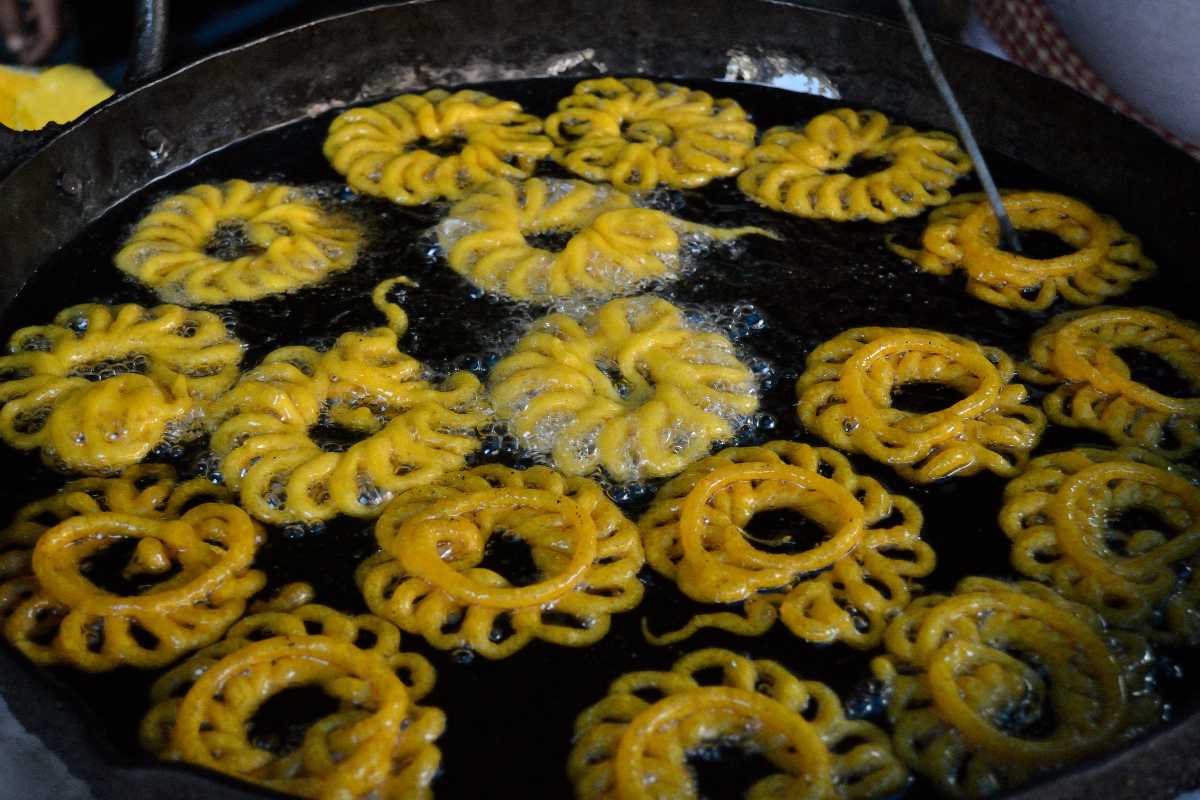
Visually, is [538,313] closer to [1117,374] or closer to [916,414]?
[916,414]

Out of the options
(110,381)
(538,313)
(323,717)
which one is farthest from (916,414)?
(110,381)

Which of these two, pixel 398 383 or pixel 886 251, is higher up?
pixel 886 251

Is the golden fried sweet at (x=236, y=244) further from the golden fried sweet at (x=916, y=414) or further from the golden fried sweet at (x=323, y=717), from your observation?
the golden fried sweet at (x=916, y=414)

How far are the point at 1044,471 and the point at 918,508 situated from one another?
1.00 ft

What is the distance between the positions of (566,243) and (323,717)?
1584mm

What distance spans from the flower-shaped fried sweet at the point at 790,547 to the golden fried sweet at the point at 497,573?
12 cm

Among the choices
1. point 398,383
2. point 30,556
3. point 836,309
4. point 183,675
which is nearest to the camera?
point 183,675

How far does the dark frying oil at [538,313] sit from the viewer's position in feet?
7.27

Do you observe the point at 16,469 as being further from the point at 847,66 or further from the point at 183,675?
the point at 847,66

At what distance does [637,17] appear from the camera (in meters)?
3.98

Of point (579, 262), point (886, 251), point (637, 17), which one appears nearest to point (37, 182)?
point (579, 262)

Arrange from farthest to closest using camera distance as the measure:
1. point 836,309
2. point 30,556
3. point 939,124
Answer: point 939,124, point 836,309, point 30,556

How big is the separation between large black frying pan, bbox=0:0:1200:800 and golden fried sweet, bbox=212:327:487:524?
0.27 meters

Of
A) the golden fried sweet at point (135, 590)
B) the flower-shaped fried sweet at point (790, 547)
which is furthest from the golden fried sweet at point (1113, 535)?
the golden fried sweet at point (135, 590)
